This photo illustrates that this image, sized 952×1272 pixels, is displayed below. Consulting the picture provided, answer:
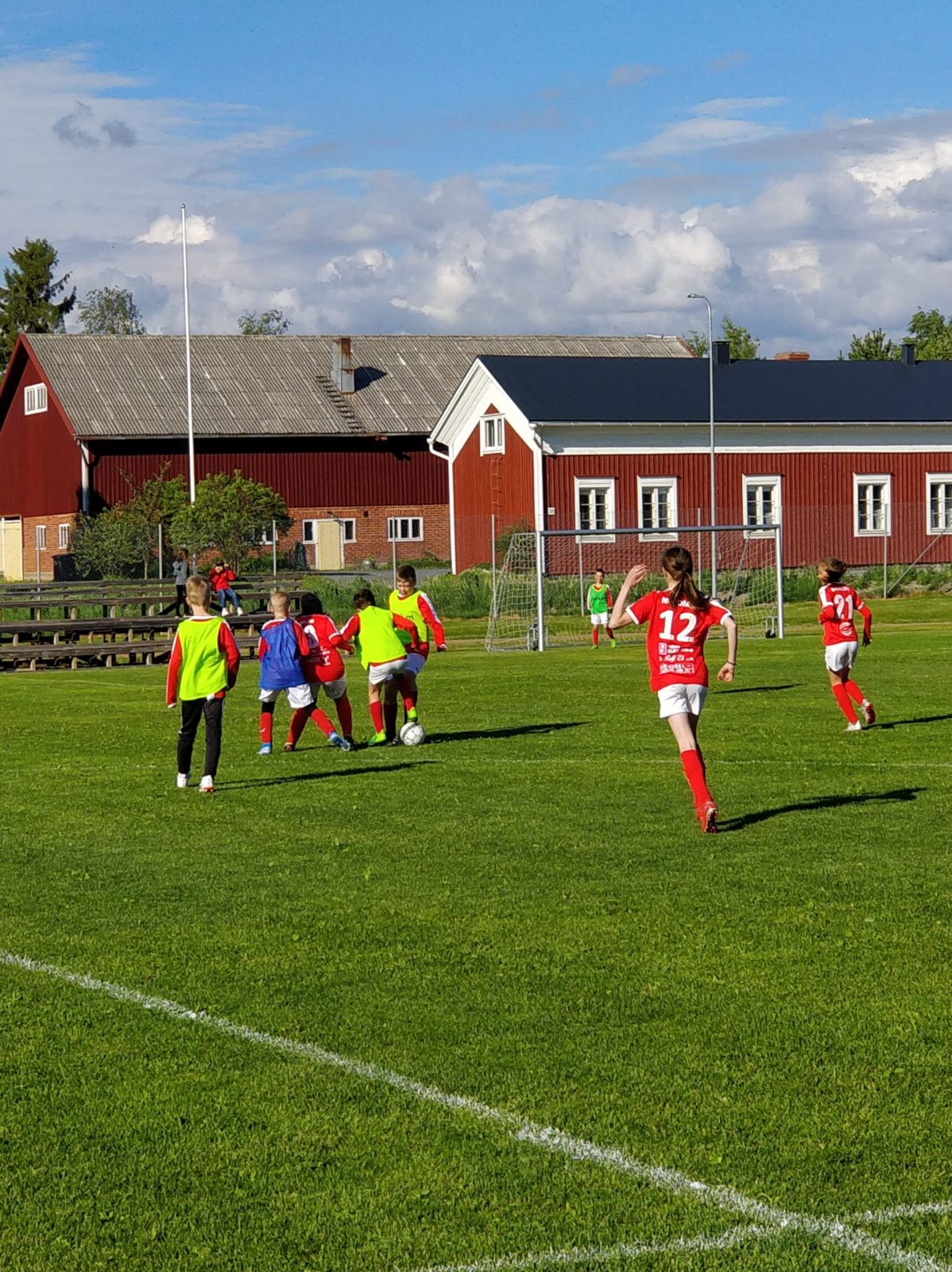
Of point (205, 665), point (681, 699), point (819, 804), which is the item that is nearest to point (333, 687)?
point (205, 665)

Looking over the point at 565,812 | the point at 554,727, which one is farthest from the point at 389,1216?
the point at 554,727

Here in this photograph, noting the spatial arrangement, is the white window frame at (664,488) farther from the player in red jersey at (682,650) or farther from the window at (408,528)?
the player in red jersey at (682,650)

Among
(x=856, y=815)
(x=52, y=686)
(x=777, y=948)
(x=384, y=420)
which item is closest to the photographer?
(x=777, y=948)

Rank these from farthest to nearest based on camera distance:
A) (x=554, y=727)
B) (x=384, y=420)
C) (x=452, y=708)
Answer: (x=384, y=420) < (x=452, y=708) < (x=554, y=727)

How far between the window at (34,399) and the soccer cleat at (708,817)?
56.9m

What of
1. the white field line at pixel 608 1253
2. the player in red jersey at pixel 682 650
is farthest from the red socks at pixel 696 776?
the white field line at pixel 608 1253

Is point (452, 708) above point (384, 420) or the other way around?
the other way around

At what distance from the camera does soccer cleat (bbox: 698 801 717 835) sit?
11742 millimetres

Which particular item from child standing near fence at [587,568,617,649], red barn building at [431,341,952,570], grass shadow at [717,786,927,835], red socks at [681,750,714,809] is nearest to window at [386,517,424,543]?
red barn building at [431,341,952,570]

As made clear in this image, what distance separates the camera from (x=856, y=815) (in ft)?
40.9

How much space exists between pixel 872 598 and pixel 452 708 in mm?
29135

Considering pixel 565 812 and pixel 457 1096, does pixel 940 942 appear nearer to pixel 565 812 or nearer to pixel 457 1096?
pixel 457 1096

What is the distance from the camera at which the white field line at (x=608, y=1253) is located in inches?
186

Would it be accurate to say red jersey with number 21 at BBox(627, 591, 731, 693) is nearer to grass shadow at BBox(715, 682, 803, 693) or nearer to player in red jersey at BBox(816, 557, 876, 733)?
player in red jersey at BBox(816, 557, 876, 733)
